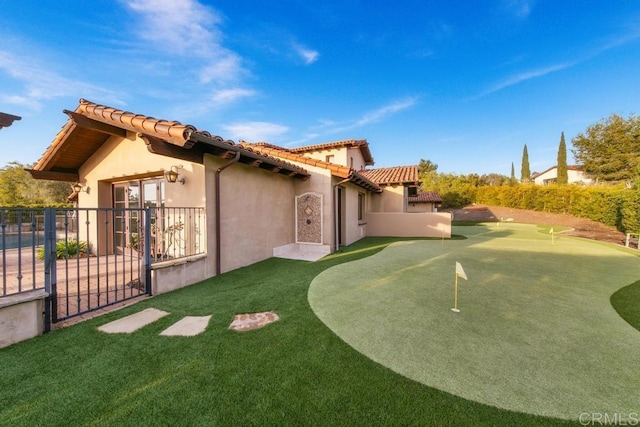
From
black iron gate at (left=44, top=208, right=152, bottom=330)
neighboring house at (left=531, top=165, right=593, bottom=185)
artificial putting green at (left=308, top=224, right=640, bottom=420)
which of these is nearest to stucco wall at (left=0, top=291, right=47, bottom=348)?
black iron gate at (left=44, top=208, right=152, bottom=330)

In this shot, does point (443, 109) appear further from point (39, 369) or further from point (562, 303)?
point (39, 369)

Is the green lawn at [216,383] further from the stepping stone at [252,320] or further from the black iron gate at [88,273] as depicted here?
Answer: the black iron gate at [88,273]

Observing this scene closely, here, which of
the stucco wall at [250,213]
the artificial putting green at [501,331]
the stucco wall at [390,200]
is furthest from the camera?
the stucco wall at [390,200]

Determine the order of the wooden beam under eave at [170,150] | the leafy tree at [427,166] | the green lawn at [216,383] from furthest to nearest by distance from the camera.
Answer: the leafy tree at [427,166] < the wooden beam under eave at [170,150] < the green lawn at [216,383]

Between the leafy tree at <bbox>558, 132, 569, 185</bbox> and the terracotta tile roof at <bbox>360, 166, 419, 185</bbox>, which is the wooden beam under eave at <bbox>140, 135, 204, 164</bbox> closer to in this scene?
the terracotta tile roof at <bbox>360, 166, 419, 185</bbox>

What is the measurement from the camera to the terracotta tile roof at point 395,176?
16047 millimetres

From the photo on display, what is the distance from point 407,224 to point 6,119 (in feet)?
52.3

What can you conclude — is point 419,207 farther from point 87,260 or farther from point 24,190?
point 24,190

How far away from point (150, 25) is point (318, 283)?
Answer: 9.83m

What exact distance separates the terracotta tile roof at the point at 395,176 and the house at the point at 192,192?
555 cm

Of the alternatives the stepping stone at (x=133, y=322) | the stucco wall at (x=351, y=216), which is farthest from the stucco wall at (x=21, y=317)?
the stucco wall at (x=351, y=216)

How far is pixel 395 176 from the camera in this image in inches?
667

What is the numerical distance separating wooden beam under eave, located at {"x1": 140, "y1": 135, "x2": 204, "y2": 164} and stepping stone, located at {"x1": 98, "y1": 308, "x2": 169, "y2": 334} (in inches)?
127

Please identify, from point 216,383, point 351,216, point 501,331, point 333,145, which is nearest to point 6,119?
point 216,383
